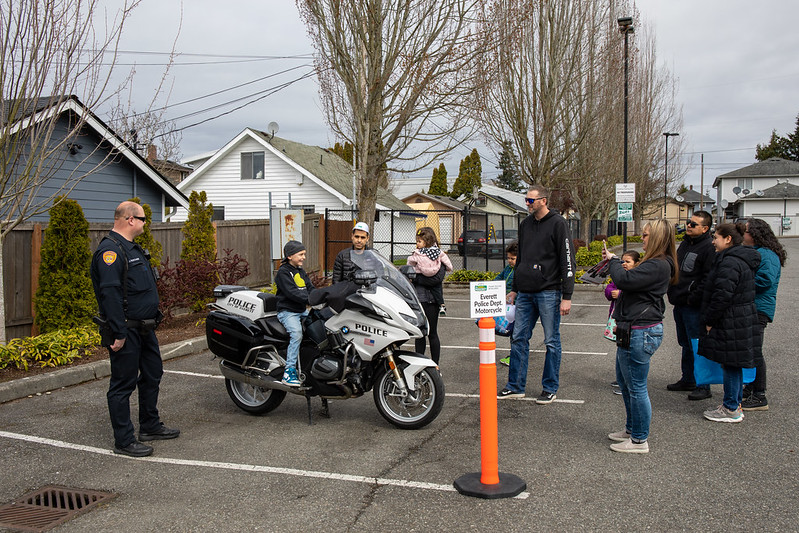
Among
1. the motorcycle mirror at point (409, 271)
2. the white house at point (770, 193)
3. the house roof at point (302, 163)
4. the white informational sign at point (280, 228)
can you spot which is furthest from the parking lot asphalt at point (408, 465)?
the white house at point (770, 193)

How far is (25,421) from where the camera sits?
627 centimetres

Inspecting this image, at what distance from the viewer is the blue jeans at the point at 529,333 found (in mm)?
6531

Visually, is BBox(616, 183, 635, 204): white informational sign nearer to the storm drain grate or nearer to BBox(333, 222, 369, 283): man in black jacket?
BBox(333, 222, 369, 283): man in black jacket

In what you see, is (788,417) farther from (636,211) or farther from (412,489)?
(636,211)

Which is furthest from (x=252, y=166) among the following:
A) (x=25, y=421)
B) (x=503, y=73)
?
(x=25, y=421)

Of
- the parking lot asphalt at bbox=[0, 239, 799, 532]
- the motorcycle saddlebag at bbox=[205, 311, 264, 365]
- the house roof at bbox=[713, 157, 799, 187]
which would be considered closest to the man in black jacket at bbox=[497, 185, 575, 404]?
the parking lot asphalt at bbox=[0, 239, 799, 532]

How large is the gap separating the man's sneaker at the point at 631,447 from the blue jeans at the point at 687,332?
1.95 meters

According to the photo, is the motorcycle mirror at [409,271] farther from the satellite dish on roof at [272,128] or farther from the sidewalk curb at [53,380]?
the satellite dish on roof at [272,128]

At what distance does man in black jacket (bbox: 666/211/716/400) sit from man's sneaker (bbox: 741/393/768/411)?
433 millimetres

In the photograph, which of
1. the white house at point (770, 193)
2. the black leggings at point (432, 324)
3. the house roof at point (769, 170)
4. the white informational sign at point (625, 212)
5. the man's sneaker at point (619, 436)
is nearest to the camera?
the man's sneaker at point (619, 436)

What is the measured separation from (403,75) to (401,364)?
32.7 feet

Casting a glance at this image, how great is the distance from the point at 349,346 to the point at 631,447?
2473 millimetres

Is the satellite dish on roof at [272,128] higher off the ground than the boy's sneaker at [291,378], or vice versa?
the satellite dish on roof at [272,128]

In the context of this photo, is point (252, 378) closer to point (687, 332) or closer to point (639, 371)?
point (639, 371)
